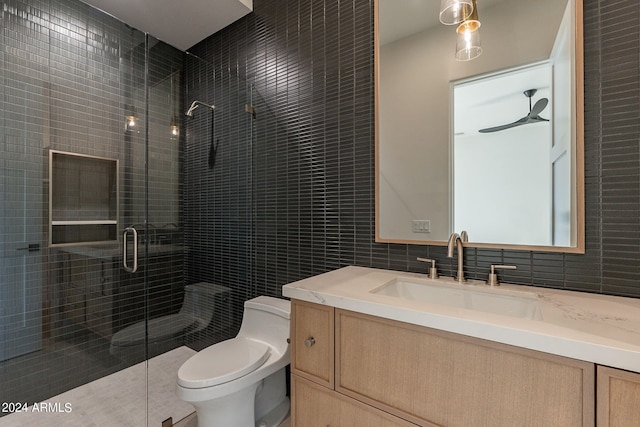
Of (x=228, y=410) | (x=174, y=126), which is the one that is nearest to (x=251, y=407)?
(x=228, y=410)

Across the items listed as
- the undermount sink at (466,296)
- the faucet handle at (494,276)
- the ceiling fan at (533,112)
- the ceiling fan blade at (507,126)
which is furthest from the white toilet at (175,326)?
the ceiling fan at (533,112)

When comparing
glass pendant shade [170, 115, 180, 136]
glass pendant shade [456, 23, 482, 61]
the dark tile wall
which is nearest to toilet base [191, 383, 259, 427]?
the dark tile wall

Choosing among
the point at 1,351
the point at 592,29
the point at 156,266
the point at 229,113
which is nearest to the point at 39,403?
the point at 1,351

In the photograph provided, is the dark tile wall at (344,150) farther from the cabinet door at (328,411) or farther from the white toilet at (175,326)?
the cabinet door at (328,411)

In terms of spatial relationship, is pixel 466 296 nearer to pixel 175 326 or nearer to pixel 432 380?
pixel 432 380

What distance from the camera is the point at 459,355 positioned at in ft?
2.53

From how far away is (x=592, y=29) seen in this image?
101 cm

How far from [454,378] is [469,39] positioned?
131 cm

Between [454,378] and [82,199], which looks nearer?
[454,378]

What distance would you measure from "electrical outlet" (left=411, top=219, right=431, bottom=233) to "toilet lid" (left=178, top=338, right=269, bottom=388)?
98 cm

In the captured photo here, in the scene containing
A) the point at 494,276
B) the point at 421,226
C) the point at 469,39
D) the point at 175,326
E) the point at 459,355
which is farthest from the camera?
the point at 175,326

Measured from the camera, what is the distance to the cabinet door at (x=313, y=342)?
1012 millimetres

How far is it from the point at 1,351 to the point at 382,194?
223 cm

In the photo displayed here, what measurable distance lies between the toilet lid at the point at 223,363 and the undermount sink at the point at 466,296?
2.47ft
